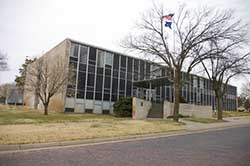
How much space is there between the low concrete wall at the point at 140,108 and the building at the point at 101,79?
3.32 m

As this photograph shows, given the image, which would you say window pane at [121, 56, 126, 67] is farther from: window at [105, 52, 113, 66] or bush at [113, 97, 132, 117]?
bush at [113, 97, 132, 117]

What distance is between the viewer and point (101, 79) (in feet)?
114

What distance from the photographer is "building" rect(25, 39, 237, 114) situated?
32219 millimetres

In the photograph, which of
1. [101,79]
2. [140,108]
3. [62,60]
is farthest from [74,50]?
[140,108]

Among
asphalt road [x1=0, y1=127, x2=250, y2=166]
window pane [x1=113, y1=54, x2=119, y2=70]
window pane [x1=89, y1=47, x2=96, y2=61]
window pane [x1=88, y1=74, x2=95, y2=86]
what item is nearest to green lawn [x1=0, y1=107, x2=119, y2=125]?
window pane [x1=88, y1=74, x2=95, y2=86]

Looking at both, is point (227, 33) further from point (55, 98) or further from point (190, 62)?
point (55, 98)

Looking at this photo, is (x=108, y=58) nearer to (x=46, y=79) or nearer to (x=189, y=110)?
(x=46, y=79)

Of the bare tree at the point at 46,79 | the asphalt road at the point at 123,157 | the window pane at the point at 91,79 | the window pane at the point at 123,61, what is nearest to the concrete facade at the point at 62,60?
the bare tree at the point at 46,79

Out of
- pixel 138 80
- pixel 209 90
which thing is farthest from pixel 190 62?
pixel 209 90

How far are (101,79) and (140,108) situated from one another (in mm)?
8512

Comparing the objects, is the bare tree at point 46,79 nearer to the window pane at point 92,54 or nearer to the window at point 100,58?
the window pane at point 92,54

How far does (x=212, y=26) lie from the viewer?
833 inches

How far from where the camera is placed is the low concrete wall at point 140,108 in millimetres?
28188

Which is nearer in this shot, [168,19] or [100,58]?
[168,19]
